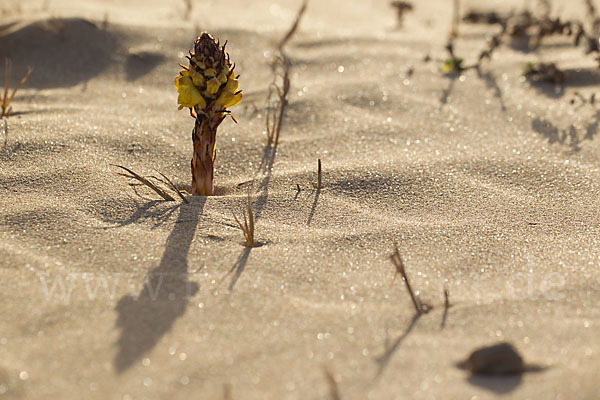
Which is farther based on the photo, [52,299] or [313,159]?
[313,159]

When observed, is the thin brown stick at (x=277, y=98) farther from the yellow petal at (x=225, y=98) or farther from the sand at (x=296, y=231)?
the yellow petal at (x=225, y=98)

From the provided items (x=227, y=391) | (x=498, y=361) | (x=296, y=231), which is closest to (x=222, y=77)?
(x=296, y=231)

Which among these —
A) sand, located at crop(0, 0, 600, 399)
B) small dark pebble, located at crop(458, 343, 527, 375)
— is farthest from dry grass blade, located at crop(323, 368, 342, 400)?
small dark pebble, located at crop(458, 343, 527, 375)

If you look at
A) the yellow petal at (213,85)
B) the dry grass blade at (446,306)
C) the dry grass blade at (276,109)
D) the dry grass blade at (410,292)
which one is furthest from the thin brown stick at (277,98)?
the dry grass blade at (446,306)

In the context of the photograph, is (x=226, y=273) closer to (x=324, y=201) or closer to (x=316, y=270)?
(x=316, y=270)

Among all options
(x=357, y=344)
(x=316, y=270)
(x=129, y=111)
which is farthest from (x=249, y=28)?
(x=357, y=344)

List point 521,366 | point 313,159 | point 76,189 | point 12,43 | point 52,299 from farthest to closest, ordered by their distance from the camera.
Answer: point 12,43 → point 313,159 → point 76,189 → point 52,299 → point 521,366

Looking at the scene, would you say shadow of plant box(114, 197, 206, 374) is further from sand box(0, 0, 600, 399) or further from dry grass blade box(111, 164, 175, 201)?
dry grass blade box(111, 164, 175, 201)
